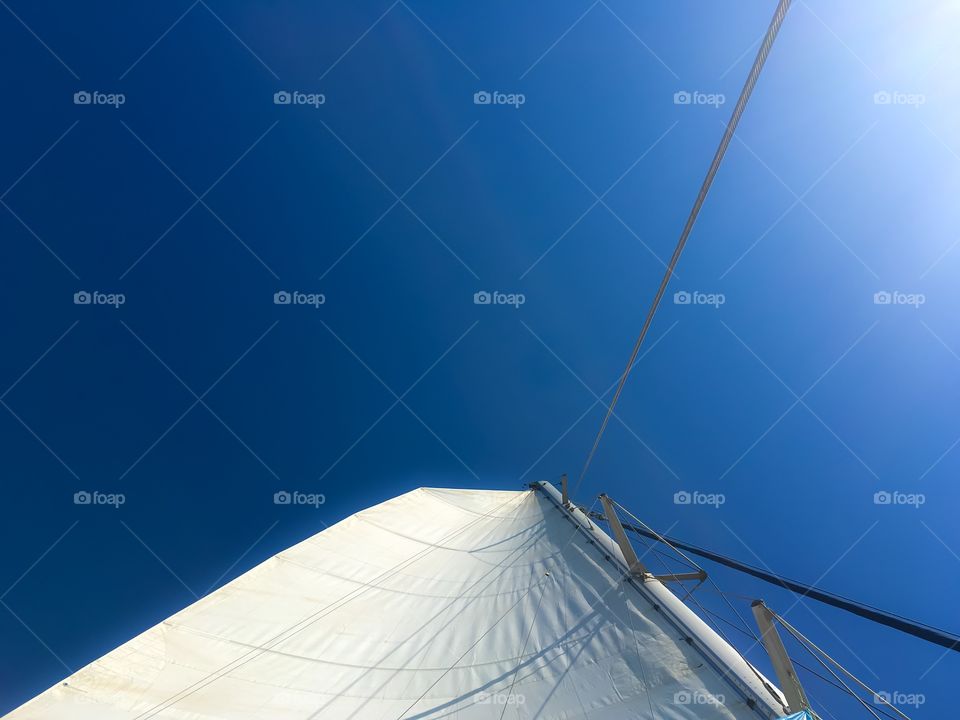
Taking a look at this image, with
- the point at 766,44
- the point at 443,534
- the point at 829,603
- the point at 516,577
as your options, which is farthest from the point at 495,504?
the point at 766,44

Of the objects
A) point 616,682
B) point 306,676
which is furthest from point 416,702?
point 616,682

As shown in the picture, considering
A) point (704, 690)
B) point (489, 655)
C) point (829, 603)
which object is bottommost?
point (489, 655)

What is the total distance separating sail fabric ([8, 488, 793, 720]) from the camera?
4.15 metres

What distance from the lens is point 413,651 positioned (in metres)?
5.82

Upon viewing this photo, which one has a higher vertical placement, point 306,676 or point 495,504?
point 495,504

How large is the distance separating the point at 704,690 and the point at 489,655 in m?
2.68

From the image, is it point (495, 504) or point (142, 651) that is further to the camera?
point (495, 504)

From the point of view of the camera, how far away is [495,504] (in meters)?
14.3

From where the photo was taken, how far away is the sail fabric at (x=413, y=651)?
13.6 ft

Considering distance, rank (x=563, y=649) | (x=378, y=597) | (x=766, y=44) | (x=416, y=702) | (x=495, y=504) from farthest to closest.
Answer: (x=495, y=504) < (x=378, y=597) < (x=563, y=649) < (x=416, y=702) < (x=766, y=44)

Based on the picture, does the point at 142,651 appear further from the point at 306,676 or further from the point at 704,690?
the point at 704,690

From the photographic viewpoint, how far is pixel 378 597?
7.43 metres

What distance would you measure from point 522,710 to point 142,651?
15.2 feet

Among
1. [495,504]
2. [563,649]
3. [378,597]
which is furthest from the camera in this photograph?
[495,504]
